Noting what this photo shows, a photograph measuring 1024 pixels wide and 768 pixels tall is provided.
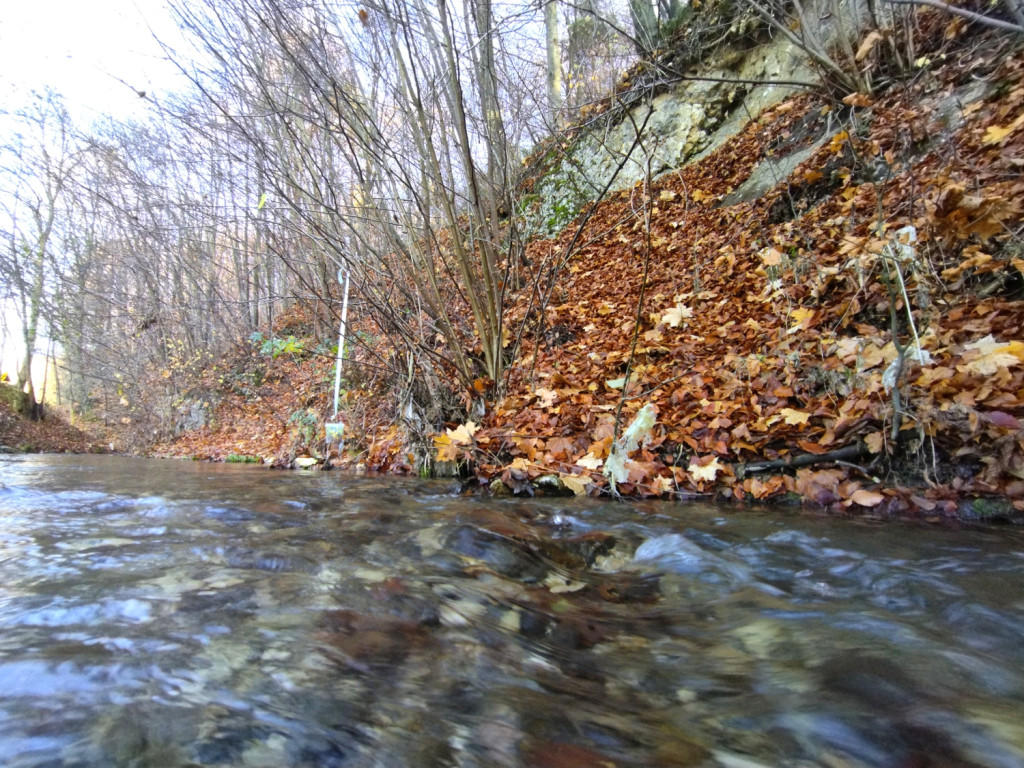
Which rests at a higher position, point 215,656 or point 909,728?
point 215,656

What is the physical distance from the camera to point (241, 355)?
549 inches

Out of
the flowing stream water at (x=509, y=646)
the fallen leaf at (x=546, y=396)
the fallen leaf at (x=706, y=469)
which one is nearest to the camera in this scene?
the flowing stream water at (x=509, y=646)

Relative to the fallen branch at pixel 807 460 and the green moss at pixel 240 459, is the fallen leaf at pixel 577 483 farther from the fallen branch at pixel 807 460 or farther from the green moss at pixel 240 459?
the green moss at pixel 240 459

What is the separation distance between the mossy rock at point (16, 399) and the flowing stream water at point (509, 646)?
51.3ft

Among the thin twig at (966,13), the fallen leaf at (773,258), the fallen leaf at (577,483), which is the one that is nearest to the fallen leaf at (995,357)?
the thin twig at (966,13)

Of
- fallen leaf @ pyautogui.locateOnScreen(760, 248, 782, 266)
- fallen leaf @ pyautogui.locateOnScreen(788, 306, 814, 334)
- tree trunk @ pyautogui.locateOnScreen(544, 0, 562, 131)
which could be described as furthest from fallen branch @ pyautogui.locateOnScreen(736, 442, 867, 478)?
tree trunk @ pyautogui.locateOnScreen(544, 0, 562, 131)

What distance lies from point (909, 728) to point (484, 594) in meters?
1.05

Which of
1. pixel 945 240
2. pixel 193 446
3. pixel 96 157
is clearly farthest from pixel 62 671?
pixel 96 157

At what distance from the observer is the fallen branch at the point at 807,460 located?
276 cm

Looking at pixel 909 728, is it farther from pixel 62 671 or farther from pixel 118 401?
pixel 118 401

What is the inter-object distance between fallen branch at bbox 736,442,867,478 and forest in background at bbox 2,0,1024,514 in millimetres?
11

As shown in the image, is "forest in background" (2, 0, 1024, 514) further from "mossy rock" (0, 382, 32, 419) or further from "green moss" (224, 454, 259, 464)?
"mossy rock" (0, 382, 32, 419)

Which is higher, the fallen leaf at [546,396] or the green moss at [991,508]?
the fallen leaf at [546,396]

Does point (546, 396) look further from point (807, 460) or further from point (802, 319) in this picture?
point (807, 460)
